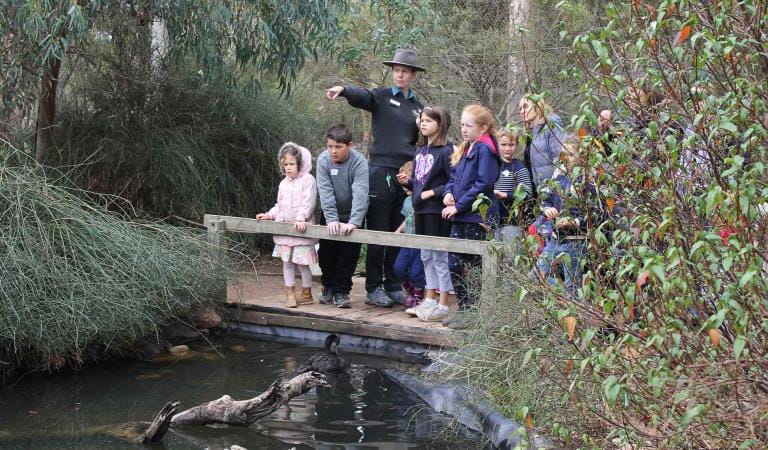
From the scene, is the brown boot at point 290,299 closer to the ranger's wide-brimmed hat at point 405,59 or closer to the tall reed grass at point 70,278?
the tall reed grass at point 70,278

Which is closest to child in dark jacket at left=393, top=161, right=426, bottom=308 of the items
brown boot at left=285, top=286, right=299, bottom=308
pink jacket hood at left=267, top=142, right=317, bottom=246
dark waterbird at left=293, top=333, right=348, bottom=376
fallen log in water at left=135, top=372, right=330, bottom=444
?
pink jacket hood at left=267, top=142, right=317, bottom=246

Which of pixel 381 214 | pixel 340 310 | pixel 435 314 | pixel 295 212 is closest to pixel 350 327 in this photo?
pixel 340 310

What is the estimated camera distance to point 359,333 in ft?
23.7

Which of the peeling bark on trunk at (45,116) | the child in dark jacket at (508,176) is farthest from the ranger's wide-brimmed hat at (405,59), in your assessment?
the peeling bark on trunk at (45,116)

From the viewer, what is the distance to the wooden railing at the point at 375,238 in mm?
6277

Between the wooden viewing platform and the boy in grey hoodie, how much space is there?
0.43 ft

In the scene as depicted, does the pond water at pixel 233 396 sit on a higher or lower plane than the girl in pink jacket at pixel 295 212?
lower

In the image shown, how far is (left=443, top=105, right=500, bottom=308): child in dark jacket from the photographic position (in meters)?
6.71

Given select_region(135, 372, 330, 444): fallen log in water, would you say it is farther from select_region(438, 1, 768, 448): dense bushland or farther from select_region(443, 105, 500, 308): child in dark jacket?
select_region(438, 1, 768, 448): dense bushland

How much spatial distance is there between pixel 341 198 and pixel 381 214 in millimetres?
331

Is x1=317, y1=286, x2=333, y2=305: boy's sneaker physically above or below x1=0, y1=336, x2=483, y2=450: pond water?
above

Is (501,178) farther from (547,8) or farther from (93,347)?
(547,8)

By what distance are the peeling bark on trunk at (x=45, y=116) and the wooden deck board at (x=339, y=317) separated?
2151mm

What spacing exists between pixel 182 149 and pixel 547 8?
4.53 metres
